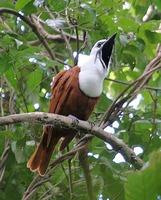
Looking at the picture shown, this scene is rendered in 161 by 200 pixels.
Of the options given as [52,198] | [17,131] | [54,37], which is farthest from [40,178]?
[54,37]

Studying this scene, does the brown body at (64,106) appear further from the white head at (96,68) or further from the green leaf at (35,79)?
the green leaf at (35,79)

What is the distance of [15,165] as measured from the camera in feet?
8.95

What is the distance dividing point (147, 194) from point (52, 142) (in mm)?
1788

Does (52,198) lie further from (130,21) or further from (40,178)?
(130,21)

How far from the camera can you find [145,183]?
2.94 feet

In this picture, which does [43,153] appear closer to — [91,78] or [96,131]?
[91,78]

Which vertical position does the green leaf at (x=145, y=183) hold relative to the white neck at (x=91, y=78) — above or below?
above

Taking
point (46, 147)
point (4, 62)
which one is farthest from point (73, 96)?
point (4, 62)

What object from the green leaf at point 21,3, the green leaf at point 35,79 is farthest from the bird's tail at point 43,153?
the green leaf at point 21,3

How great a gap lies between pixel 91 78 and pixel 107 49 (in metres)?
0.28

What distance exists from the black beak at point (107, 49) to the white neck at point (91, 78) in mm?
117

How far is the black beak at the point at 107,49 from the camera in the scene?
106 inches

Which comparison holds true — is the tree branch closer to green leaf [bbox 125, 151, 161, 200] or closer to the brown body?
the brown body

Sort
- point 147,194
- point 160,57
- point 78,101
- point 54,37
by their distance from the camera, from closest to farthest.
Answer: point 147,194, point 160,57, point 78,101, point 54,37
